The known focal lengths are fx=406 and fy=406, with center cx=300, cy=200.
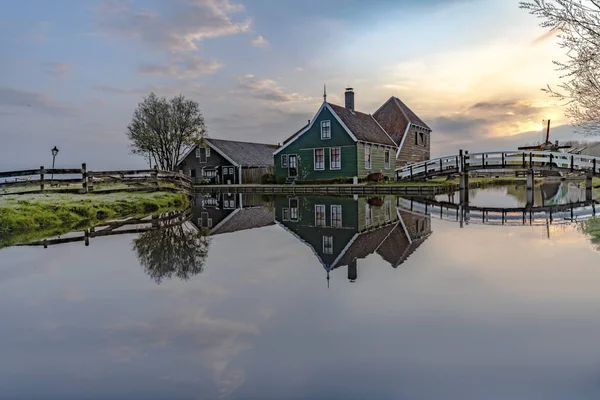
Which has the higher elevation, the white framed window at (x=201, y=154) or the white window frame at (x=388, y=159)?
the white framed window at (x=201, y=154)

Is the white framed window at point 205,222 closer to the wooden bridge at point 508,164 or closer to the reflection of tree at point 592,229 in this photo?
the reflection of tree at point 592,229

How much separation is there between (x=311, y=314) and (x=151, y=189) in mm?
19813

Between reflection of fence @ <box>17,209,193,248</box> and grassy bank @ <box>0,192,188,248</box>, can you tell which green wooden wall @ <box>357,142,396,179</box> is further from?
reflection of fence @ <box>17,209,193,248</box>

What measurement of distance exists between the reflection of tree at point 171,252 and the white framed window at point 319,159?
21987 millimetres

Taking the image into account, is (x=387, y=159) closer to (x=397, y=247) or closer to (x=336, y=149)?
(x=336, y=149)

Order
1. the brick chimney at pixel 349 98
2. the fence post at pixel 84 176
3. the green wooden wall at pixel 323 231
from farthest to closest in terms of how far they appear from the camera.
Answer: the brick chimney at pixel 349 98
the fence post at pixel 84 176
the green wooden wall at pixel 323 231

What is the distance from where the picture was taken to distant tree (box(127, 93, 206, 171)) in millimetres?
45438

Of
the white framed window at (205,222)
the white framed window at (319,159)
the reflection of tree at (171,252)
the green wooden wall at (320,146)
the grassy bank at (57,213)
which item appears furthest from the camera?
the white framed window at (319,159)

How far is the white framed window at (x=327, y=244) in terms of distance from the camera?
26.6ft

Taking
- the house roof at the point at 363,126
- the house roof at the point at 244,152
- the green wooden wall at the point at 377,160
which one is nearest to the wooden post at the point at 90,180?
the house roof at the point at 363,126

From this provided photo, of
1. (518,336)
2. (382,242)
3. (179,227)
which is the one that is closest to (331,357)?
(518,336)

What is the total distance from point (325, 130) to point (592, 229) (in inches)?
911

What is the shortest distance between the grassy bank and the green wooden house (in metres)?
16.2

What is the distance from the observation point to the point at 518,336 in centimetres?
381
